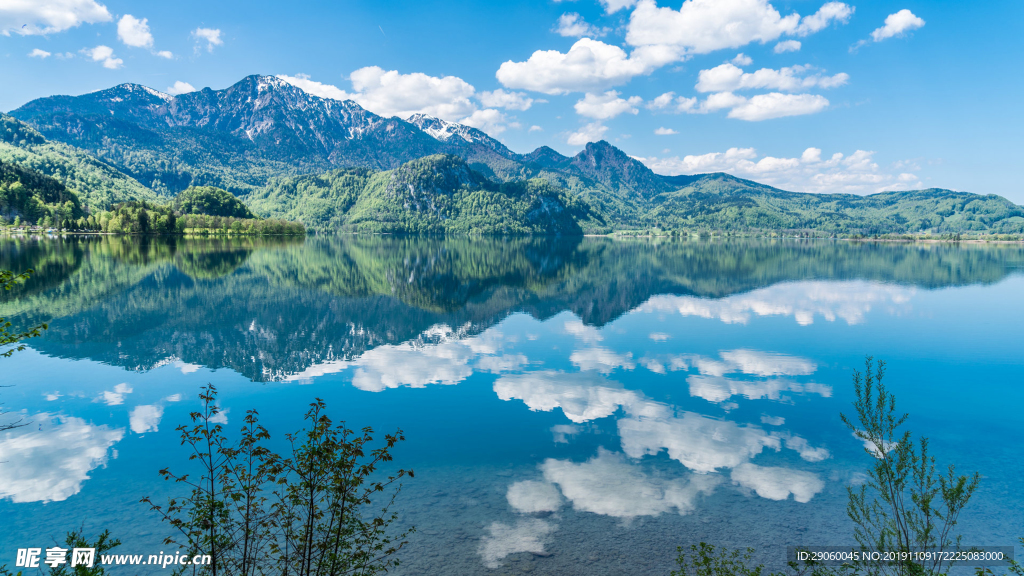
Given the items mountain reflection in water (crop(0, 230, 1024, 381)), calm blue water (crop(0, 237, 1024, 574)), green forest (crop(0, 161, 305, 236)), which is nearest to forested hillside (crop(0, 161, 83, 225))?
green forest (crop(0, 161, 305, 236))

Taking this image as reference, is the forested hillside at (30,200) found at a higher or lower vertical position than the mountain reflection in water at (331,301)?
higher

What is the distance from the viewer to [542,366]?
2698 cm

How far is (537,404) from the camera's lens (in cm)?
2109

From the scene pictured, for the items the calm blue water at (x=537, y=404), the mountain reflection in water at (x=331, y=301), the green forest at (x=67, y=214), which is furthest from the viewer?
the green forest at (x=67, y=214)

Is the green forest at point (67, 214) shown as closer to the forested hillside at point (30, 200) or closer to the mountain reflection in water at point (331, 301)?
the forested hillside at point (30, 200)

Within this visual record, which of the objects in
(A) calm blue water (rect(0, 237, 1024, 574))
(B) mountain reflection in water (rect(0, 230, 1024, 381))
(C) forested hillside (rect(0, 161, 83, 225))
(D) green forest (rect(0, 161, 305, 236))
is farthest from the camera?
(C) forested hillside (rect(0, 161, 83, 225))

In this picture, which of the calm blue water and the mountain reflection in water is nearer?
the calm blue water

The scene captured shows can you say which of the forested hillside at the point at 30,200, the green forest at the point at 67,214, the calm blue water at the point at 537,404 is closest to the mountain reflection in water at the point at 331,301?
the calm blue water at the point at 537,404

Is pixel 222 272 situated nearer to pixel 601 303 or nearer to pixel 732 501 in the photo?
pixel 601 303

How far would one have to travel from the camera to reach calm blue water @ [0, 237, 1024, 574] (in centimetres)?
1228

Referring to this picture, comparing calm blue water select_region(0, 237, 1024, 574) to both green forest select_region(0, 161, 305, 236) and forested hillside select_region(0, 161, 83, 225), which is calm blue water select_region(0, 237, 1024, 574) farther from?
forested hillside select_region(0, 161, 83, 225)

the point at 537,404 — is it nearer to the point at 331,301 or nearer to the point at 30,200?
the point at 331,301

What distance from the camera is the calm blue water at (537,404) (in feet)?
40.3

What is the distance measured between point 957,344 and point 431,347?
121 ft
